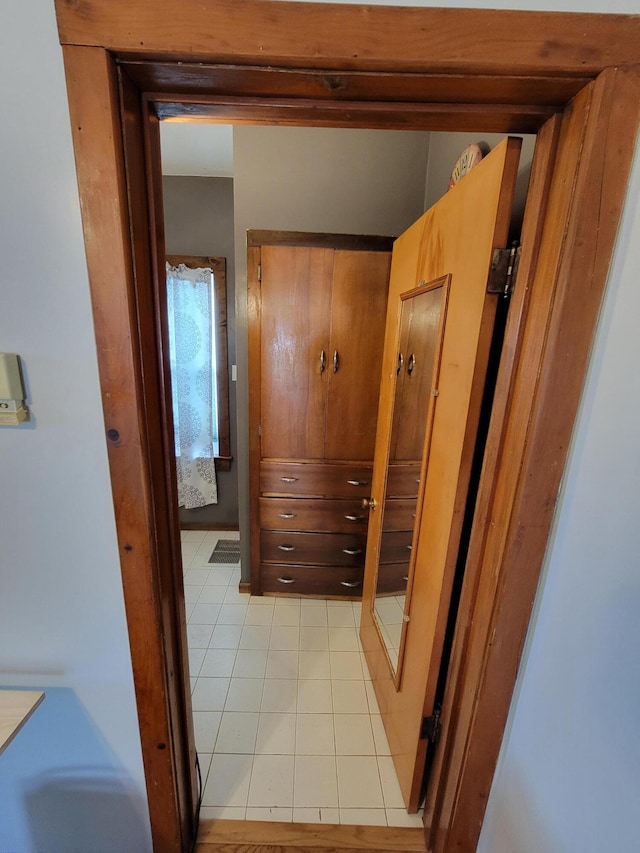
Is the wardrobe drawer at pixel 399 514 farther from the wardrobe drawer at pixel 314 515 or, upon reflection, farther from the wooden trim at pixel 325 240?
the wooden trim at pixel 325 240

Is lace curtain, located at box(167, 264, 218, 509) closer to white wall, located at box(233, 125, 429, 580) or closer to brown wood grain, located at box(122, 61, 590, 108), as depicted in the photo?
white wall, located at box(233, 125, 429, 580)

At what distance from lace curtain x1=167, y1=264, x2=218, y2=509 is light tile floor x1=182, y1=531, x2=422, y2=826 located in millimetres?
885

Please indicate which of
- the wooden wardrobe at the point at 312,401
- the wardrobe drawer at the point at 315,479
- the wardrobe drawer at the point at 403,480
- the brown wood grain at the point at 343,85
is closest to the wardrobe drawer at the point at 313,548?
the wooden wardrobe at the point at 312,401

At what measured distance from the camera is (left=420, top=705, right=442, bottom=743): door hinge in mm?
1033

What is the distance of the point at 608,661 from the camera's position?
594 millimetres

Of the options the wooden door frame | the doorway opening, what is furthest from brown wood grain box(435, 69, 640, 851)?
the doorway opening

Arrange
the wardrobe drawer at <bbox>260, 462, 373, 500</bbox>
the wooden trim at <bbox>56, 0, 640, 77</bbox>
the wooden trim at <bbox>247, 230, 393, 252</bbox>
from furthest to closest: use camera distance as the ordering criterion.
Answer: the wardrobe drawer at <bbox>260, 462, 373, 500</bbox> < the wooden trim at <bbox>247, 230, 393, 252</bbox> < the wooden trim at <bbox>56, 0, 640, 77</bbox>

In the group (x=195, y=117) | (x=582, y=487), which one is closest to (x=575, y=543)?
(x=582, y=487)

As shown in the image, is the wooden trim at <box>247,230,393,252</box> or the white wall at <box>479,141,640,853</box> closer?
the white wall at <box>479,141,640,853</box>

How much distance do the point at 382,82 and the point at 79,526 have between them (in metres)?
1.02

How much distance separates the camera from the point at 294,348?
6.03 feet

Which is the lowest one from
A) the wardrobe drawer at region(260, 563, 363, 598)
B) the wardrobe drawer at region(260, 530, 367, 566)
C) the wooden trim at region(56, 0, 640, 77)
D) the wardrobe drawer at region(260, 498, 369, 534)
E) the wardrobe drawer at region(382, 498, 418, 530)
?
the wardrobe drawer at region(260, 563, 363, 598)

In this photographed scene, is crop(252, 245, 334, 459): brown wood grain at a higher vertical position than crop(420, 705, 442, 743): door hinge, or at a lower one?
higher

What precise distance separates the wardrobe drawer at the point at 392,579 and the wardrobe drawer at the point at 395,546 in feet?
0.07
